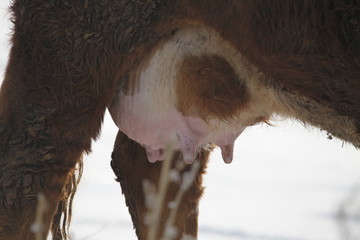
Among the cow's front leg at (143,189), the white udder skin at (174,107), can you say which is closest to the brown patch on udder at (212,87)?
the white udder skin at (174,107)

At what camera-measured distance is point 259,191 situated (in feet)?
27.6

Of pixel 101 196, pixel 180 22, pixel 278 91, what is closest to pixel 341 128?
pixel 278 91

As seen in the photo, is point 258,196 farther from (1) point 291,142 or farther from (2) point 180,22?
(2) point 180,22

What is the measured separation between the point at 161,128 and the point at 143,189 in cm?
45

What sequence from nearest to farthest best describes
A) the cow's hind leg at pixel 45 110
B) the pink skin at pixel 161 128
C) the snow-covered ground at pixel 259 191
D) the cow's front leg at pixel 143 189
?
the cow's hind leg at pixel 45 110, the pink skin at pixel 161 128, the cow's front leg at pixel 143 189, the snow-covered ground at pixel 259 191

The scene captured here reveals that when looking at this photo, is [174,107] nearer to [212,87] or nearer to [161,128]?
[161,128]

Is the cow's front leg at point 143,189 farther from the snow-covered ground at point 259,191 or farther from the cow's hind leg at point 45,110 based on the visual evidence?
the cow's hind leg at point 45,110

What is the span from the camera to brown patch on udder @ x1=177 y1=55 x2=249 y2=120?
15.6 feet

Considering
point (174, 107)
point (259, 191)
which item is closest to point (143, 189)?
point (174, 107)

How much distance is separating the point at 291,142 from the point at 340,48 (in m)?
5.67

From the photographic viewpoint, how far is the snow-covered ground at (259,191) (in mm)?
6996

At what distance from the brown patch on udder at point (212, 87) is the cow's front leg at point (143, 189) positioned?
563 mm

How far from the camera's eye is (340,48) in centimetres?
440

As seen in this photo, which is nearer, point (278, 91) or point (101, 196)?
point (278, 91)
